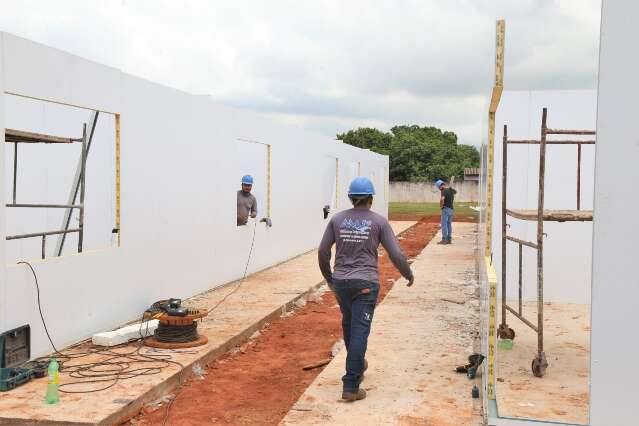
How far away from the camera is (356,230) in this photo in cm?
507

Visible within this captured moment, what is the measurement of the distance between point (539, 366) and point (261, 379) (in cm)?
243

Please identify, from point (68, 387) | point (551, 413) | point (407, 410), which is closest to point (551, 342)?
point (551, 413)

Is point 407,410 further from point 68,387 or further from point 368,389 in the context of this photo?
point 68,387

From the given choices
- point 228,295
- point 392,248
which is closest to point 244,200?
point 228,295

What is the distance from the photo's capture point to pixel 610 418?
3648 millimetres

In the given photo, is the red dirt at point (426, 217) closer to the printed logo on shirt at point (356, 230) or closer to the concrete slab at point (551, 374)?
the concrete slab at point (551, 374)

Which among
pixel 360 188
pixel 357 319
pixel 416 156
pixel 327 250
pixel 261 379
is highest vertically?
pixel 416 156

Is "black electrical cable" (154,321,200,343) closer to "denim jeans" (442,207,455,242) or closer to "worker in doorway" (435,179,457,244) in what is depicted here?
"worker in doorway" (435,179,457,244)

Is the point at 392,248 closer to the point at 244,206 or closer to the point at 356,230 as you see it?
the point at 356,230

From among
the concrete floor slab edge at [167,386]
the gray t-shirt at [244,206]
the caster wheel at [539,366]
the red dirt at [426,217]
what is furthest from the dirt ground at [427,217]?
the caster wheel at [539,366]

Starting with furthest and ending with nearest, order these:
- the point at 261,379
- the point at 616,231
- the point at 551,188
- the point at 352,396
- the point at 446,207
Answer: the point at 446,207, the point at 551,188, the point at 261,379, the point at 352,396, the point at 616,231

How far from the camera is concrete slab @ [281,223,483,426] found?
4707mm

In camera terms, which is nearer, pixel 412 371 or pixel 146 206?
pixel 412 371

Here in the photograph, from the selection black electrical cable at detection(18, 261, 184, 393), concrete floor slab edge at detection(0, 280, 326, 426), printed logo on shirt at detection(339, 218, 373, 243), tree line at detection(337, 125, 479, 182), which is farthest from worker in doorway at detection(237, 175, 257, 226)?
tree line at detection(337, 125, 479, 182)
